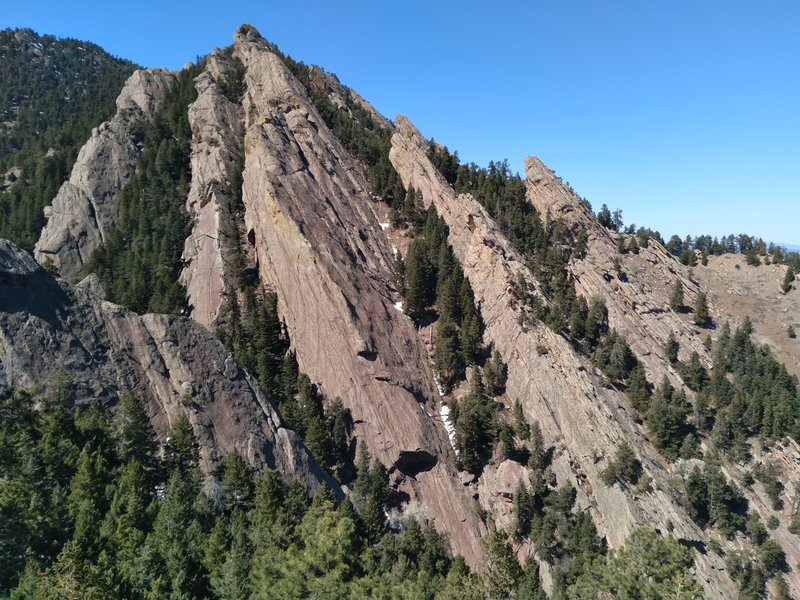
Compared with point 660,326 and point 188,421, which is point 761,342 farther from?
point 188,421

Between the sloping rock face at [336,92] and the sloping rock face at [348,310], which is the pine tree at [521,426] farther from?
the sloping rock face at [336,92]

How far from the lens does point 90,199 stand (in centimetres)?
7869

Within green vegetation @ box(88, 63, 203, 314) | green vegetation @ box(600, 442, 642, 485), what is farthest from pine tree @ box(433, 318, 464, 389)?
green vegetation @ box(88, 63, 203, 314)

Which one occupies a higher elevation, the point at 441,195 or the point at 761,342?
the point at 441,195

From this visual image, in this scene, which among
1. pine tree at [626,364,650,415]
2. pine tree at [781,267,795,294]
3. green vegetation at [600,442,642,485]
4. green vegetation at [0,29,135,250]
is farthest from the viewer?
green vegetation at [0,29,135,250]

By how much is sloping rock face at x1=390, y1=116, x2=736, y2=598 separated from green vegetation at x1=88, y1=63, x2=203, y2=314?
125 ft

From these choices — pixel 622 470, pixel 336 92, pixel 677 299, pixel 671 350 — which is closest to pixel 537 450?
pixel 622 470

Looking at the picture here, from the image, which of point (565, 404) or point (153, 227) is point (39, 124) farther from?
point (565, 404)

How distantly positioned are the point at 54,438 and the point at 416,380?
35817 mm

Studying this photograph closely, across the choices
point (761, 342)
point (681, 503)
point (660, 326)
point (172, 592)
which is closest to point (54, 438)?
point (172, 592)

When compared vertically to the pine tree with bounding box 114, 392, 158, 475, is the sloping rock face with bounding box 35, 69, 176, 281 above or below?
above

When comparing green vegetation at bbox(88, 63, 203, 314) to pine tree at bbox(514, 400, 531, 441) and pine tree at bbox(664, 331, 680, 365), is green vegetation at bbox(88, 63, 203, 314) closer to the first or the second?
pine tree at bbox(514, 400, 531, 441)

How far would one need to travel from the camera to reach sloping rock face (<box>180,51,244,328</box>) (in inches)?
2491

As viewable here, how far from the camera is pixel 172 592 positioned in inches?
938
